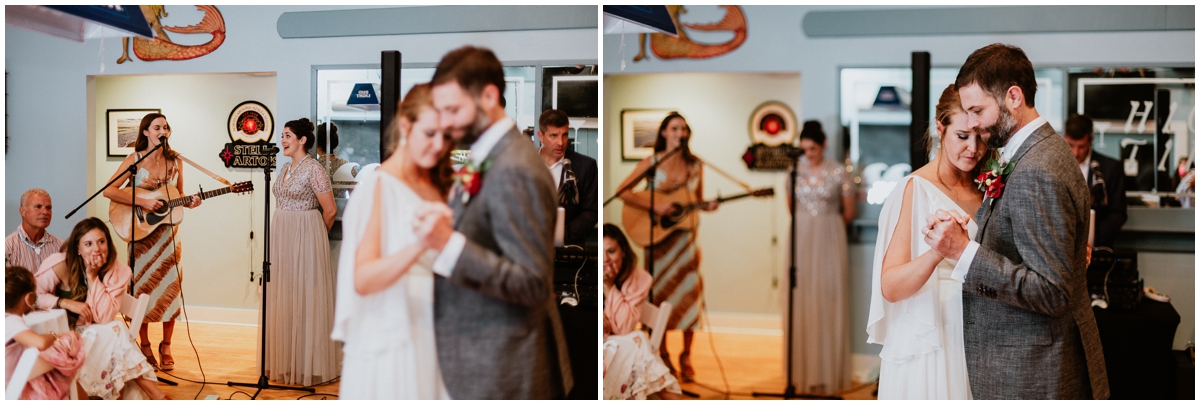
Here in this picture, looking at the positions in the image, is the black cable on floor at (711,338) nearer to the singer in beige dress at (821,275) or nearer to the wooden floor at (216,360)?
the singer in beige dress at (821,275)

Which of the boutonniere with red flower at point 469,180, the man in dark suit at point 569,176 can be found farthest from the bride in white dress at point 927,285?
the boutonniere with red flower at point 469,180

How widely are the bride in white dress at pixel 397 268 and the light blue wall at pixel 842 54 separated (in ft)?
2.24

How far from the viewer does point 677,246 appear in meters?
2.81

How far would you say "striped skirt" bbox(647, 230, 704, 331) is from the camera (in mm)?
2764

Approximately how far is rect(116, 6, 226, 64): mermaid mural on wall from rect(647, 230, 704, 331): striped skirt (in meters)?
1.62

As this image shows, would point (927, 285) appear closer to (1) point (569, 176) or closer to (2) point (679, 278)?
(2) point (679, 278)

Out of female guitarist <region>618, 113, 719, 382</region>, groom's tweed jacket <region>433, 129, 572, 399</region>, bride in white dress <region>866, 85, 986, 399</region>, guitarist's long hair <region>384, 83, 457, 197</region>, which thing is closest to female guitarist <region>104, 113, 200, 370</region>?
guitarist's long hair <region>384, 83, 457, 197</region>

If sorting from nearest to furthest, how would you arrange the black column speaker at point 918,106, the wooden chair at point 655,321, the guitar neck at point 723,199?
the black column speaker at point 918,106, the wooden chair at point 655,321, the guitar neck at point 723,199

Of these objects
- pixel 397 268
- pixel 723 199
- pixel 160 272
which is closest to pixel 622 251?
pixel 723 199

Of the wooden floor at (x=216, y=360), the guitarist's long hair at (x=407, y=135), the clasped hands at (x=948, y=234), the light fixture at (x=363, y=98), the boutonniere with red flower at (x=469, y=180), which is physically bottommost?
the wooden floor at (x=216, y=360)

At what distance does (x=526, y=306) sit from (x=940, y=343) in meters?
1.29

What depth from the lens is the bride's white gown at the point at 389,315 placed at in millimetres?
2146

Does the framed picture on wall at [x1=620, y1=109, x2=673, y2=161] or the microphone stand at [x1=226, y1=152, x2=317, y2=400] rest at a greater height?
the framed picture on wall at [x1=620, y1=109, x2=673, y2=161]

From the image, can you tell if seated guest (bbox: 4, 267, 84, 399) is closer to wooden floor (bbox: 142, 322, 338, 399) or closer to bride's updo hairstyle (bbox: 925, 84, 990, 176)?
wooden floor (bbox: 142, 322, 338, 399)
